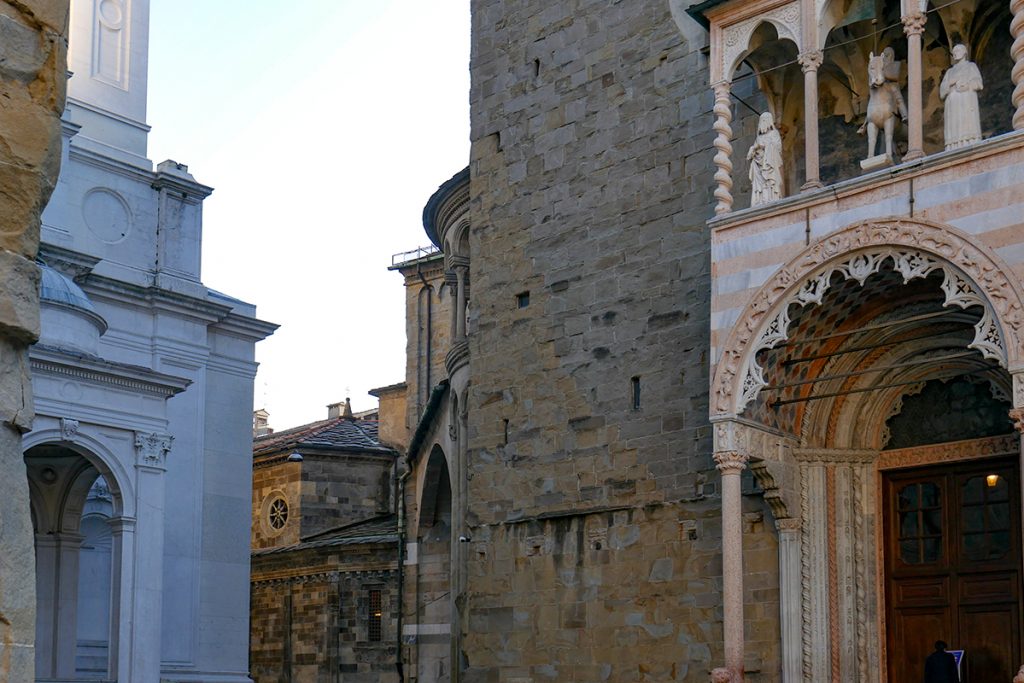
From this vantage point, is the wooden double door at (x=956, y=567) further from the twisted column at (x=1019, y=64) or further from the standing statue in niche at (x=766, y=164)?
the twisted column at (x=1019, y=64)

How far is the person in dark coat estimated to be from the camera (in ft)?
44.4

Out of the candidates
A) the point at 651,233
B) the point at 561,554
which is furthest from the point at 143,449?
the point at 651,233

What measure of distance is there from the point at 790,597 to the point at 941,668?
5.96 ft

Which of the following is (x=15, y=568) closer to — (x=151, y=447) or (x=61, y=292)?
(x=151, y=447)

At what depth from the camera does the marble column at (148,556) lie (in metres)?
19.7

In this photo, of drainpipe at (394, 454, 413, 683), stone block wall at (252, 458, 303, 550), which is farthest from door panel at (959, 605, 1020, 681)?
stone block wall at (252, 458, 303, 550)

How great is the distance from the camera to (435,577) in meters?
31.3

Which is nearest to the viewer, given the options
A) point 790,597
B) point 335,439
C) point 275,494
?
point 790,597

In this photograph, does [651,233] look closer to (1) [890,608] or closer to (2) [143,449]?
(1) [890,608]

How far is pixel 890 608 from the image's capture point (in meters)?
14.6

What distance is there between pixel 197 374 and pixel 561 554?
37.7 ft

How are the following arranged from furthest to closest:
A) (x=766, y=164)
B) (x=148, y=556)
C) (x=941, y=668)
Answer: (x=148, y=556) → (x=766, y=164) → (x=941, y=668)

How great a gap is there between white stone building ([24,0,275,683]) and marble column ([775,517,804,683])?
9769 mm

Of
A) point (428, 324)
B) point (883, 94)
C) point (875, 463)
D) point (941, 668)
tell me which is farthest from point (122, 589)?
point (428, 324)
